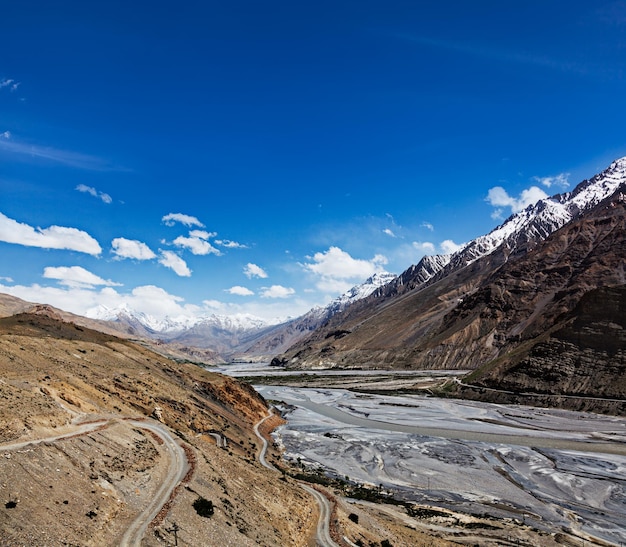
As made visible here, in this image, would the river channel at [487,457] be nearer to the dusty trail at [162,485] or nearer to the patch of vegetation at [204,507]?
the dusty trail at [162,485]


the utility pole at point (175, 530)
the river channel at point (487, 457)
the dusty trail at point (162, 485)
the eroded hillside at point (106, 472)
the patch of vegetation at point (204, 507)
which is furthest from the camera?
the river channel at point (487, 457)

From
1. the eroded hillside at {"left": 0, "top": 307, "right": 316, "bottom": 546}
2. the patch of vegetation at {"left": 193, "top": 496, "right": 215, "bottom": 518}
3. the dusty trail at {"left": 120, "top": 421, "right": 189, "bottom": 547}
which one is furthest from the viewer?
the patch of vegetation at {"left": 193, "top": 496, "right": 215, "bottom": 518}

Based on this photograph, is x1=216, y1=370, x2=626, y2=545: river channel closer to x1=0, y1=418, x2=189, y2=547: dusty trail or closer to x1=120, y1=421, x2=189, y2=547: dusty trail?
x1=120, y1=421, x2=189, y2=547: dusty trail

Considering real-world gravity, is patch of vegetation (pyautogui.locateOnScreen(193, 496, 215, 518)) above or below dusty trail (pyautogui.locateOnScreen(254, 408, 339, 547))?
above

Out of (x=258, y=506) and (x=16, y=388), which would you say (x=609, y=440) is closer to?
(x=258, y=506)

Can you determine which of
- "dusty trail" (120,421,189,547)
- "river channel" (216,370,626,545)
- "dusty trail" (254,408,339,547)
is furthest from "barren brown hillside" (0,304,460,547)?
"river channel" (216,370,626,545)

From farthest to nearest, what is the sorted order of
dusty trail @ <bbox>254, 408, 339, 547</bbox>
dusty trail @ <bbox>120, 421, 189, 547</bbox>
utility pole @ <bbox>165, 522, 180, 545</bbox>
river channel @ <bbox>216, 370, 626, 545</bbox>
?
river channel @ <bbox>216, 370, 626, 545</bbox> < dusty trail @ <bbox>254, 408, 339, 547</bbox> < utility pole @ <bbox>165, 522, 180, 545</bbox> < dusty trail @ <bbox>120, 421, 189, 547</bbox>

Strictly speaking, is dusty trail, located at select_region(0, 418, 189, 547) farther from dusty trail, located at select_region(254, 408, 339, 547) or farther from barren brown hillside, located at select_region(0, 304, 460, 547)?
dusty trail, located at select_region(254, 408, 339, 547)

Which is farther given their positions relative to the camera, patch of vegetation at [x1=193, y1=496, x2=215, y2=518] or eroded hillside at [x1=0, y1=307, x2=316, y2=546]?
patch of vegetation at [x1=193, y1=496, x2=215, y2=518]

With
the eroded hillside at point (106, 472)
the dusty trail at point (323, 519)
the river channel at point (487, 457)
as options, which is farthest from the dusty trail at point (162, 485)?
the river channel at point (487, 457)
